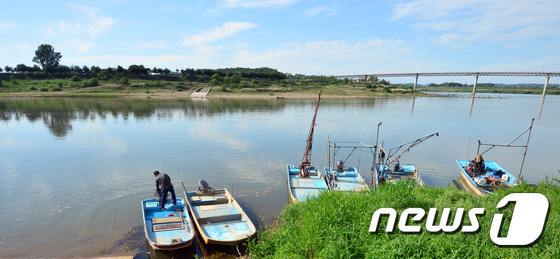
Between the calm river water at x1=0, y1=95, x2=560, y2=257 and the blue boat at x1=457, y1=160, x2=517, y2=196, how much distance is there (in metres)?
1.92

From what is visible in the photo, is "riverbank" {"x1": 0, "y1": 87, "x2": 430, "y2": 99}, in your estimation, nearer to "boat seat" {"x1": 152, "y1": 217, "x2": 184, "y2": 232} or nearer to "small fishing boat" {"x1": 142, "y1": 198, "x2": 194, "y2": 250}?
"small fishing boat" {"x1": 142, "y1": 198, "x2": 194, "y2": 250}

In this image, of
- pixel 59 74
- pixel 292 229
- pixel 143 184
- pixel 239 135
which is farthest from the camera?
pixel 59 74

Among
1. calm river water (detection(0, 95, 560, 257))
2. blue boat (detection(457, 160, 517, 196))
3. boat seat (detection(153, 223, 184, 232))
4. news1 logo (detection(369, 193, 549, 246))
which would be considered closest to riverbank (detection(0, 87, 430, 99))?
calm river water (detection(0, 95, 560, 257))

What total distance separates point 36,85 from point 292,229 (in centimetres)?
11005

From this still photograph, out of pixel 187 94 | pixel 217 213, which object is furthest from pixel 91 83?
pixel 217 213

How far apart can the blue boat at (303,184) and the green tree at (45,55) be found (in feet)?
457

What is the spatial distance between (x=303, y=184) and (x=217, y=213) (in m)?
5.99

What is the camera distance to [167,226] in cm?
1202

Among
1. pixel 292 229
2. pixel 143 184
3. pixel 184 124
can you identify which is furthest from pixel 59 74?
pixel 292 229

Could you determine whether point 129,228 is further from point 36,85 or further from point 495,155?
point 36,85

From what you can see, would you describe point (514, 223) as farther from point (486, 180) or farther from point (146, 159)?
point (146, 159)

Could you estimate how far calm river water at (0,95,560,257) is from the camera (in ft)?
46.3

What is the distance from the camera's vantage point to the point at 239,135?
112 feet

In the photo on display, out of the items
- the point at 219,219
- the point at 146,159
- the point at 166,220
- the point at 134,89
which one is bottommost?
the point at 146,159
